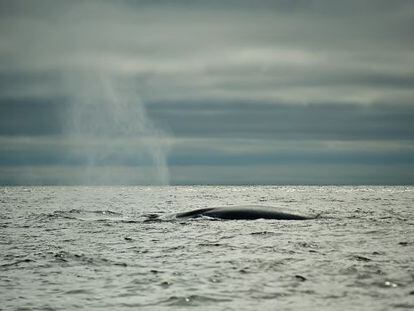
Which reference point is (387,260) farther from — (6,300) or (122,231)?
(122,231)

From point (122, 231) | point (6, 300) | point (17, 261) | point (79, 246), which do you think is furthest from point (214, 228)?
point (6, 300)

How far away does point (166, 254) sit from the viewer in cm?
1955

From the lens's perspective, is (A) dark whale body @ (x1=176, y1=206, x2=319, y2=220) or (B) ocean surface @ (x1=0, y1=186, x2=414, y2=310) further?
(A) dark whale body @ (x1=176, y1=206, x2=319, y2=220)

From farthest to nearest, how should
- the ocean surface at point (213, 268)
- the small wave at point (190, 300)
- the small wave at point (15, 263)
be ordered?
1. the small wave at point (15, 263)
2. the ocean surface at point (213, 268)
3. the small wave at point (190, 300)

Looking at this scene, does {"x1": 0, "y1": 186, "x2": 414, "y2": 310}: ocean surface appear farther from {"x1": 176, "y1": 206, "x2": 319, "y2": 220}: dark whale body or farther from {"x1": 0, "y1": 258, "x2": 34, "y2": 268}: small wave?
{"x1": 176, "y1": 206, "x2": 319, "y2": 220}: dark whale body

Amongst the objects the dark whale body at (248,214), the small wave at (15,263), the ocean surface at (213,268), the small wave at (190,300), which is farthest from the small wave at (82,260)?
the dark whale body at (248,214)

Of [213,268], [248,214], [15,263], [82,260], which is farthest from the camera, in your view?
[248,214]

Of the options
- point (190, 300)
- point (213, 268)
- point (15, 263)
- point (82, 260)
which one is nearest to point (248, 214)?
point (82, 260)

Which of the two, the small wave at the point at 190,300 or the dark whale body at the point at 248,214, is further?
the dark whale body at the point at 248,214

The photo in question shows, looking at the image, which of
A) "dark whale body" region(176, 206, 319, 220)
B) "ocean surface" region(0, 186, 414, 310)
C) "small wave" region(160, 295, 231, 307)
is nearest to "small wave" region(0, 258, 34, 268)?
"ocean surface" region(0, 186, 414, 310)

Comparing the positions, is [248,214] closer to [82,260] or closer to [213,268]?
[82,260]

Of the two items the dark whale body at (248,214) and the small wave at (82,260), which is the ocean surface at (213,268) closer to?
the small wave at (82,260)

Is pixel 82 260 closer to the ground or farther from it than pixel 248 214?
closer to the ground

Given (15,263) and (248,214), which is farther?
(248,214)
